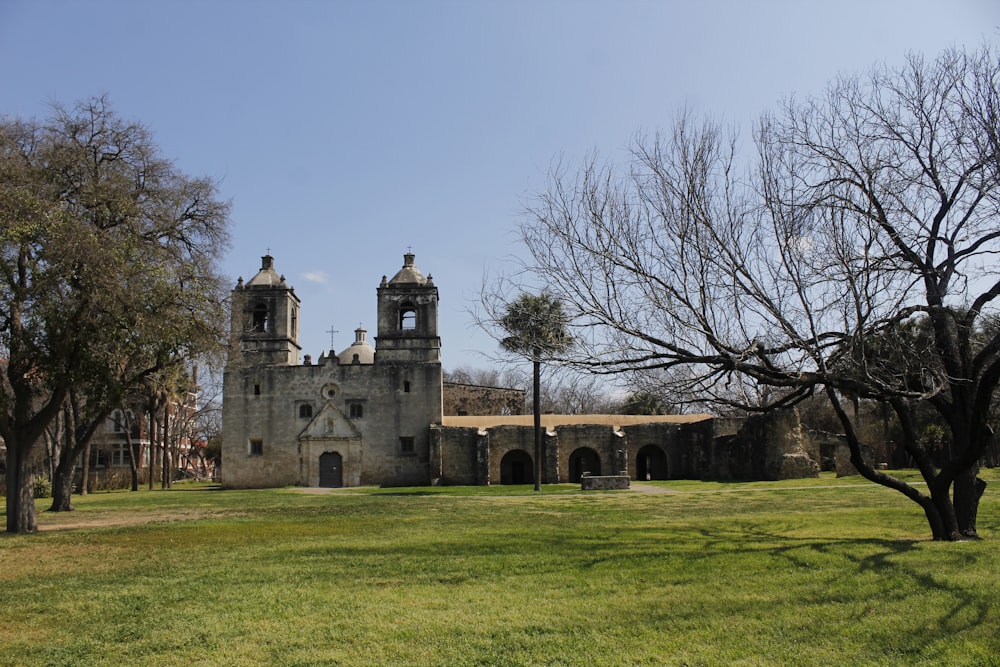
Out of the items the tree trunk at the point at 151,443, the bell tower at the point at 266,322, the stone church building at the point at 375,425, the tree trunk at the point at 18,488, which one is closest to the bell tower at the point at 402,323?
the stone church building at the point at 375,425

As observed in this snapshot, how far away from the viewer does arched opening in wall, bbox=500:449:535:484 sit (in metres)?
37.3

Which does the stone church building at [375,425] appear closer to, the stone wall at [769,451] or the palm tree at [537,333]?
the stone wall at [769,451]

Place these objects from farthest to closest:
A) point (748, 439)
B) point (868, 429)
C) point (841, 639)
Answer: point (868, 429), point (748, 439), point (841, 639)

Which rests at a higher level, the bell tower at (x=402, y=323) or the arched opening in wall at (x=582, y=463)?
the bell tower at (x=402, y=323)

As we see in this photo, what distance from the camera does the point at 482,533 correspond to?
11992 millimetres

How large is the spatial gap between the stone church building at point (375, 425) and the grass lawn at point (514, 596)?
21.7 m

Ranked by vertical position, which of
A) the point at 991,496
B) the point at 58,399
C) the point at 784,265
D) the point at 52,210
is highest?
the point at 52,210

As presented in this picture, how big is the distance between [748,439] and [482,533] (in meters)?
22.4

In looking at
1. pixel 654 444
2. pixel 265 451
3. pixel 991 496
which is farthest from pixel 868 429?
pixel 265 451

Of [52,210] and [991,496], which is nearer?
[52,210]

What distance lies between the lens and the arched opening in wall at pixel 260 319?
3584cm

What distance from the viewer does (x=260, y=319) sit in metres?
36.1

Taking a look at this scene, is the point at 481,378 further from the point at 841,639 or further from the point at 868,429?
the point at 841,639

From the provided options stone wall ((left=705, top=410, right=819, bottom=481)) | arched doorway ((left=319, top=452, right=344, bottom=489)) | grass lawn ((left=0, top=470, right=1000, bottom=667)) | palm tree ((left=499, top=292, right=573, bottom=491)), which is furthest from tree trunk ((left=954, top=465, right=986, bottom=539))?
arched doorway ((left=319, top=452, right=344, bottom=489))
